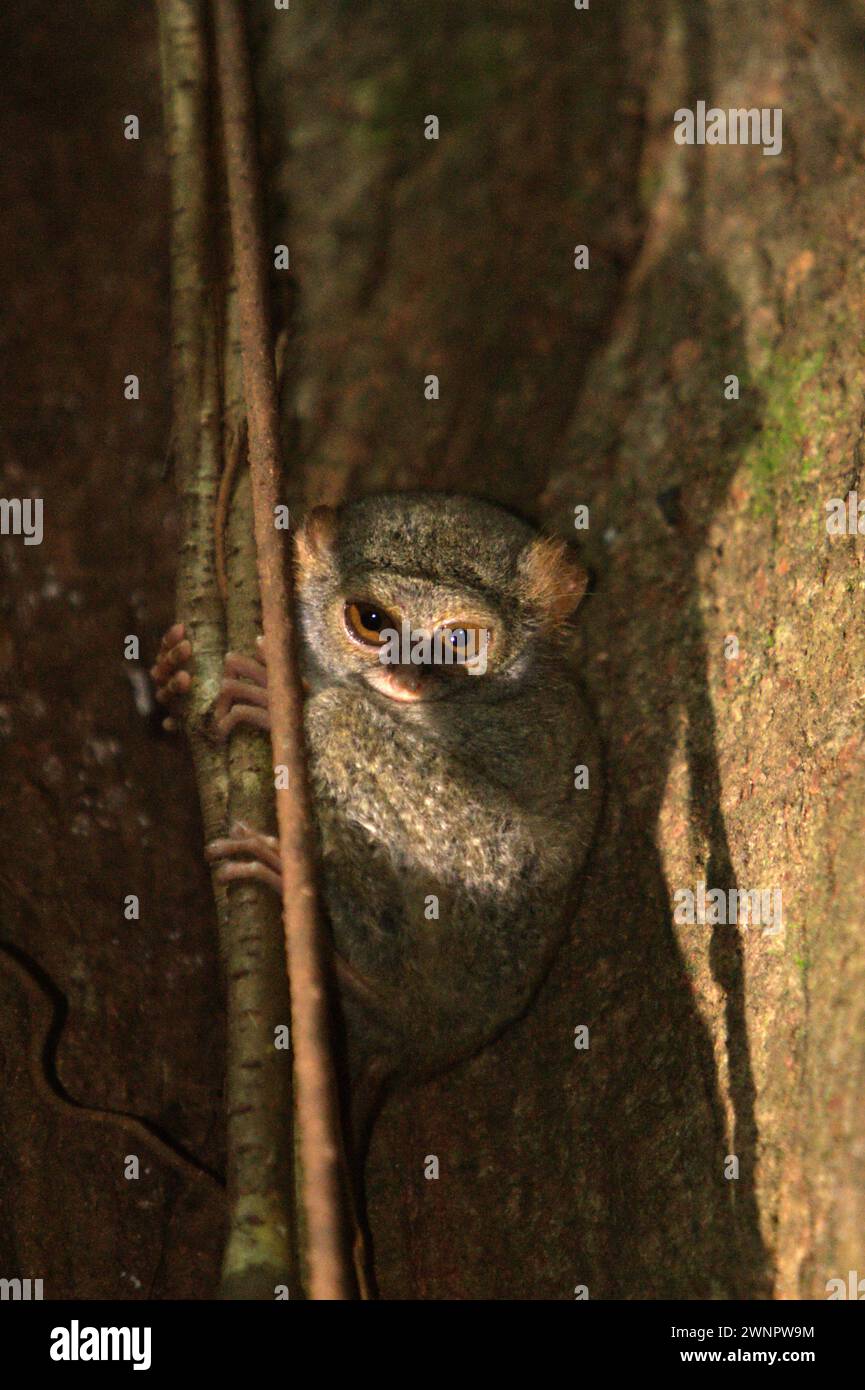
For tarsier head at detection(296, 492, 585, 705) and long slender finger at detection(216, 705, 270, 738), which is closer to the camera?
long slender finger at detection(216, 705, 270, 738)

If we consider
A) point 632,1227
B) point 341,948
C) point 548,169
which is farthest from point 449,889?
point 548,169

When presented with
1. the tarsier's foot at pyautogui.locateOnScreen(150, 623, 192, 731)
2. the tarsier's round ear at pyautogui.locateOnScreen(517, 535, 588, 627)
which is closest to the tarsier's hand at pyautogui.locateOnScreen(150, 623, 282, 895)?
the tarsier's foot at pyautogui.locateOnScreen(150, 623, 192, 731)

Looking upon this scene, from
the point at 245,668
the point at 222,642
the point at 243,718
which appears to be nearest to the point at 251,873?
the point at 243,718

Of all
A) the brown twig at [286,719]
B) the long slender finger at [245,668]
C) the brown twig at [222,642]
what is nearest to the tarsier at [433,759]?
the long slender finger at [245,668]

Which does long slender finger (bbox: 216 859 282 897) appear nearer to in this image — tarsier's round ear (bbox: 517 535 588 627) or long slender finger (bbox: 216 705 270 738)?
long slender finger (bbox: 216 705 270 738)

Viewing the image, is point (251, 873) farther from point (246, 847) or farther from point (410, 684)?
point (410, 684)

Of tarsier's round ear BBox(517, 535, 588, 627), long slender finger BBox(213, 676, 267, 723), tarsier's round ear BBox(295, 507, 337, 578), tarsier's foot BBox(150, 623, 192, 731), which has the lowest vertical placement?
long slender finger BBox(213, 676, 267, 723)

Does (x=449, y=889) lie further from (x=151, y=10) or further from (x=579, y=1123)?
(x=151, y=10)
